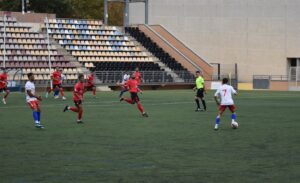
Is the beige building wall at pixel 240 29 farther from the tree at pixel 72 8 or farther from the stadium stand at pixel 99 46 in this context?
the tree at pixel 72 8

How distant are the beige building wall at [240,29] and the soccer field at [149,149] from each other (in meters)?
Answer: 36.7

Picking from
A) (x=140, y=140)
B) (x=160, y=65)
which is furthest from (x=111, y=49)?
(x=140, y=140)

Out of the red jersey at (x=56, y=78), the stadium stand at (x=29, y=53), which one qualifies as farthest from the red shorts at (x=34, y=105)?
the stadium stand at (x=29, y=53)

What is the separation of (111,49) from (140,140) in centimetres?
4420

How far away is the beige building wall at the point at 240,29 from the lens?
6631cm

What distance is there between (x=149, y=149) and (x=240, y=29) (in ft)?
170

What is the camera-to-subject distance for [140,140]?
1997 cm

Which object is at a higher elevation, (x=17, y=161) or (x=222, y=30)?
(x=222, y=30)

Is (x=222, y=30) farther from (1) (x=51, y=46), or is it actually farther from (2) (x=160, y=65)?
(1) (x=51, y=46)

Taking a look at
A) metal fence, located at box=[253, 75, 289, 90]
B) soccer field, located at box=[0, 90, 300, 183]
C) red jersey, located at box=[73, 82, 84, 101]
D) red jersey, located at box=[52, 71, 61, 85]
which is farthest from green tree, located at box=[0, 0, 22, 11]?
red jersey, located at box=[73, 82, 84, 101]

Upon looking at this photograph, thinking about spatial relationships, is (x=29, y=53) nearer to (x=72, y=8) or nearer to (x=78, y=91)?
(x=78, y=91)

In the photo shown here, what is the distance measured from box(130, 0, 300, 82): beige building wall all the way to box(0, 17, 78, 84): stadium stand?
53.1 ft

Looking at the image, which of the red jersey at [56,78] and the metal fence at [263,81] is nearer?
the red jersey at [56,78]

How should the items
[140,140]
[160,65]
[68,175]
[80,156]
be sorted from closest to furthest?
1. [68,175]
2. [80,156]
3. [140,140]
4. [160,65]
